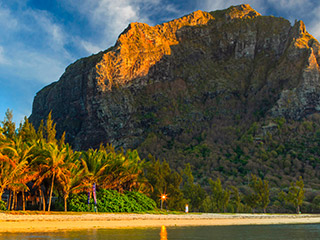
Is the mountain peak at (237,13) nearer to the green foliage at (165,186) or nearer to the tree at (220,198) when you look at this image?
the tree at (220,198)

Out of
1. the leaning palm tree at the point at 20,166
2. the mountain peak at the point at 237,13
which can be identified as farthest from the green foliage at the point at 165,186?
the mountain peak at the point at 237,13

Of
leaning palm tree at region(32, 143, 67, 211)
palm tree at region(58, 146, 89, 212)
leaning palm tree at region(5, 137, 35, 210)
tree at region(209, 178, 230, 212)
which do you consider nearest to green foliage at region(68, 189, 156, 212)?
palm tree at region(58, 146, 89, 212)

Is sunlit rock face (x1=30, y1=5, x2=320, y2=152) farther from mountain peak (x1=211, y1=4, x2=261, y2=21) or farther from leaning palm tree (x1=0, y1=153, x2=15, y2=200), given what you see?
leaning palm tree (x1=0, y1=153, x2=15, y2=200)

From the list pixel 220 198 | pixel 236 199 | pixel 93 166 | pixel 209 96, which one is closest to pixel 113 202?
pixel 93 166

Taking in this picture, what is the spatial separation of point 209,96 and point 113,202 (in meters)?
117

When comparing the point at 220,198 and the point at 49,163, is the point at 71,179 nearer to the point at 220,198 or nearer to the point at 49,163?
the point at 49,163

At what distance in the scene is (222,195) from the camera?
55719mm

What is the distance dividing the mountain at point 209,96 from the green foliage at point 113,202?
58226 mm

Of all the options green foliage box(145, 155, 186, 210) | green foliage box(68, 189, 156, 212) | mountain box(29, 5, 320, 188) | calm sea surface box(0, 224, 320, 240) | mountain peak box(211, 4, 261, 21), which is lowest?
calm sea surface box(0, 224, 320, 240)

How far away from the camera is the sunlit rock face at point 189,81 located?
132m

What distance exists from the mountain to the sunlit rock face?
458 millimetres

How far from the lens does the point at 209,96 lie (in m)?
150

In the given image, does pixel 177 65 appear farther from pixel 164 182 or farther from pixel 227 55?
pixel 164 182

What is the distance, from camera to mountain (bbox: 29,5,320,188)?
371 feet
